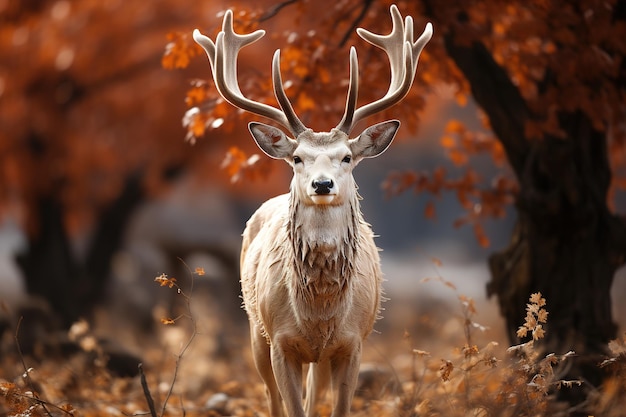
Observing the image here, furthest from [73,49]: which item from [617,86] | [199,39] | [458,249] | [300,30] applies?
[458,249]

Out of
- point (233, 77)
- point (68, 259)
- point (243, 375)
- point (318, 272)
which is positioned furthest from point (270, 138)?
point (68, 259)

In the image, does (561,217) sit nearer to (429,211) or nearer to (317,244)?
(429,211)

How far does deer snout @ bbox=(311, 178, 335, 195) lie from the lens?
433cm

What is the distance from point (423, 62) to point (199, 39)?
2.23 metres

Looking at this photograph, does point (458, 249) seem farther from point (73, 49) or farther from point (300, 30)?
point (300, 30)

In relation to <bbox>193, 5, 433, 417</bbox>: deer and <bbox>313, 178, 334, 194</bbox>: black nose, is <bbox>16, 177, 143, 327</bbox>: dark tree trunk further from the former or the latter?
<bbox>313, 178, 334, 194</bbox>: black nose

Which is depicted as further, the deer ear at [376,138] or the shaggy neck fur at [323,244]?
the deer ear at [376,138]

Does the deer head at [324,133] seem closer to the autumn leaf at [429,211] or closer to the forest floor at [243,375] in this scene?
the forest floor at [243,375]

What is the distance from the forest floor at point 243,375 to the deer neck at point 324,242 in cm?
74

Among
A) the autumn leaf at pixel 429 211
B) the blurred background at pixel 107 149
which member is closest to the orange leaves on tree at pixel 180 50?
the autumn leaf at pixel 429 211

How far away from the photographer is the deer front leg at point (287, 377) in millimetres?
4789

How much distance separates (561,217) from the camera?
256 inches

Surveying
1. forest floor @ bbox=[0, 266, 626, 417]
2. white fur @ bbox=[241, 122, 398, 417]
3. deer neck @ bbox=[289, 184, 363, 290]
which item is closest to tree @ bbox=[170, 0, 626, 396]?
forest floor @ bbox=[0, 266, 626, 417]

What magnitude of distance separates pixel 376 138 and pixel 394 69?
0.57 metres
